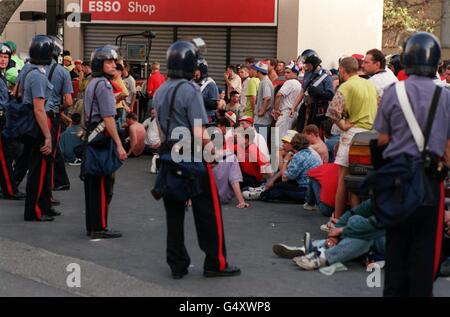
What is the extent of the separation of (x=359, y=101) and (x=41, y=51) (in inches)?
131

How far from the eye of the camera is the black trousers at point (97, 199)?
8.97 m

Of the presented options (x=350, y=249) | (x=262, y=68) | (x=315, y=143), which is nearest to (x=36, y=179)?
(x=315, y=143)

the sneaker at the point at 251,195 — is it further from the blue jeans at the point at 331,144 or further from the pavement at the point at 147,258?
the blue jeans at the point at 331,144

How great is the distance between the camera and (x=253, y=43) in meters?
21.6

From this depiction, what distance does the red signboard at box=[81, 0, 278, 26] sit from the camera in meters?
21.1

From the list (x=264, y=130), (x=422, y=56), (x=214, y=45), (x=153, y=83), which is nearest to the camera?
(x=422, y=56)

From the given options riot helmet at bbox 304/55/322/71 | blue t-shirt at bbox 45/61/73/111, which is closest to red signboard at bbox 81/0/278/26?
riot helmet at bbox 304/55/322/71

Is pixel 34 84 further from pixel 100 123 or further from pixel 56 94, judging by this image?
pixel 100 123

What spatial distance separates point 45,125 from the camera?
977 centimetres

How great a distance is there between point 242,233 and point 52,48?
2.82 metres

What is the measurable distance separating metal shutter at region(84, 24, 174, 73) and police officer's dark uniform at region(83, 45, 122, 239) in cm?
1297

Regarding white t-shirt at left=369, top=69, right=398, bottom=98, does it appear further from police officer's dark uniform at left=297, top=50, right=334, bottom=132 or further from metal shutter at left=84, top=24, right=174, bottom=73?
metal shutter at left=84, top=24, right=174, bottom=73
